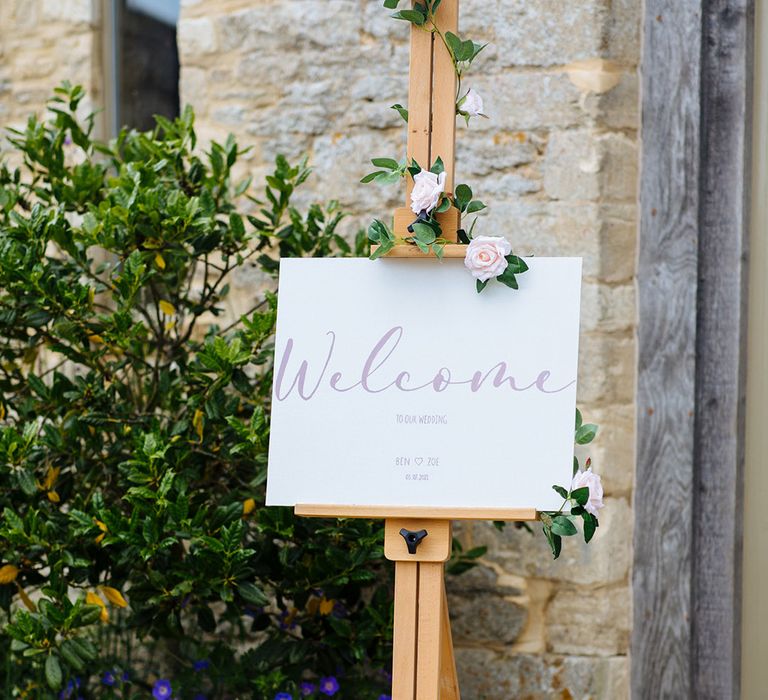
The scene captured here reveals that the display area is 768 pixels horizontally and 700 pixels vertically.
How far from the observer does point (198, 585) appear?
274 cm

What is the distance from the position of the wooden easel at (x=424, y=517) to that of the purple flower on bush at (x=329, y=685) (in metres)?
0.86

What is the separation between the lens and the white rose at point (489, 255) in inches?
85.4

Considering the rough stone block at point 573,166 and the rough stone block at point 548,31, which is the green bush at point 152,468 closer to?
the rough stone block at point 573,166

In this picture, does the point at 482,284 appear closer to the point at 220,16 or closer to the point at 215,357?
the point at 215,357

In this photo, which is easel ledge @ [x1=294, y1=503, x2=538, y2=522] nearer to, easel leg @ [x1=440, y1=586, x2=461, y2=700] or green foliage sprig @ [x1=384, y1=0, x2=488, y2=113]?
easel leg @ [x1=440, y1=586, x2=461, y2=700]

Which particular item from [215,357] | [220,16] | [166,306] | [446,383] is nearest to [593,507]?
[446,383]

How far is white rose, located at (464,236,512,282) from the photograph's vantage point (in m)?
2.17

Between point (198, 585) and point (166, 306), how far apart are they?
89cm

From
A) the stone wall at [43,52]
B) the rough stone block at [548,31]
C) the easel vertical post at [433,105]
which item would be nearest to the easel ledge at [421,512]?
the easel vertical post at [433,105]

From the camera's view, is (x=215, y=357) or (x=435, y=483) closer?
(x=435, y=483)

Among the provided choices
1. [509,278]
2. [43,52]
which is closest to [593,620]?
[509,278]

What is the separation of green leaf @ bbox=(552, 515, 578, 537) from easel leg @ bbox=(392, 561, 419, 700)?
0.31m

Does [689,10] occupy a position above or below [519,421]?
above

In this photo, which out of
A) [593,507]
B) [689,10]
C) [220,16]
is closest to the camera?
[593,507]
